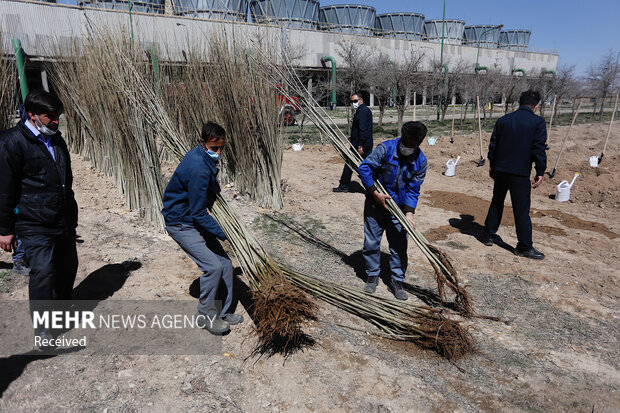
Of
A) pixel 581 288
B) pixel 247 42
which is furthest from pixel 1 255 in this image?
pixel 581 288

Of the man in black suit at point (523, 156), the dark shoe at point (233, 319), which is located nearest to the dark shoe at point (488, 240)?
the man in black suit at point (523, 156)

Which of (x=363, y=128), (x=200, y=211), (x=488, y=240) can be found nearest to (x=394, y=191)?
(x=200, y=211)

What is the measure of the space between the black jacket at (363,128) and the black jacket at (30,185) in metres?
3.91

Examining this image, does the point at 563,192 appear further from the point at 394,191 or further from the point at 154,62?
the point at 154,62

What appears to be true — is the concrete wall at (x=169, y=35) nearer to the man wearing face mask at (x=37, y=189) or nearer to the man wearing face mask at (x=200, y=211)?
the man wearing face mask at (x=37, y=189)

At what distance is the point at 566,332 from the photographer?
Answer: 274 centimetres

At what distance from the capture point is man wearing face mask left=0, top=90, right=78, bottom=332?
2.17 m

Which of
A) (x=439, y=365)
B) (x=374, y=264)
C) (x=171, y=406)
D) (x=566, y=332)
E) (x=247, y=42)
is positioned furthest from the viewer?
(x=247, y=42)

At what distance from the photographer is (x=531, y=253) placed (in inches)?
154

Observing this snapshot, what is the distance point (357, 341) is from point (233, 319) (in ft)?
2.60

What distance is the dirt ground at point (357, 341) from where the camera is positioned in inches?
82.1

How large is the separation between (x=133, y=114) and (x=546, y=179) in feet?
21.8

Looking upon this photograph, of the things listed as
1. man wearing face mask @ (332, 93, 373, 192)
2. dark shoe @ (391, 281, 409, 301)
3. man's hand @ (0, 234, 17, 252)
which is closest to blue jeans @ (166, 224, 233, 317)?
man's hand @ (0, 234, 17, 252)

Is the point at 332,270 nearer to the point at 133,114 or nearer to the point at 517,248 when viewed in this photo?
the point at 517,248
